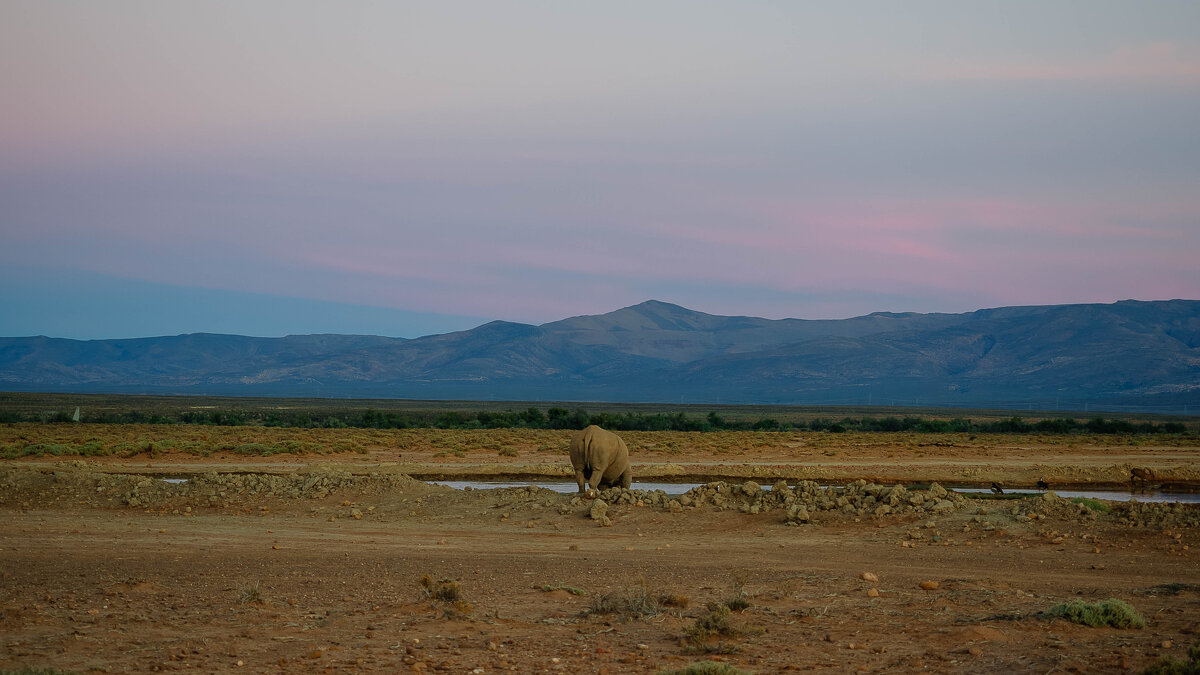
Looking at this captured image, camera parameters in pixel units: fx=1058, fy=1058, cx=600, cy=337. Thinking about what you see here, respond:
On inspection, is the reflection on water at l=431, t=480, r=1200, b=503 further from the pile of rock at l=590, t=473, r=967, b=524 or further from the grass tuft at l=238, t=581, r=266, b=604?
the grass tuft at l=238, t=581, r=266, b=604

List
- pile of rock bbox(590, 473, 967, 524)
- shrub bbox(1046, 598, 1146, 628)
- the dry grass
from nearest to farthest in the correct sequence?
1. shrub bbox(1046, 598, 1146, 628)
2. pile of rock bbox(590, 473, 967, 524)
3. the dry grass

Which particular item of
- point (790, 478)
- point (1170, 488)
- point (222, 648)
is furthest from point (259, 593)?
point (1170, 488)

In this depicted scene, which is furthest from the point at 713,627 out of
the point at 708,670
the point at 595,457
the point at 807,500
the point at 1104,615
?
the point at 595,457

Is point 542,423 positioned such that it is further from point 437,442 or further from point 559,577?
point 559,577

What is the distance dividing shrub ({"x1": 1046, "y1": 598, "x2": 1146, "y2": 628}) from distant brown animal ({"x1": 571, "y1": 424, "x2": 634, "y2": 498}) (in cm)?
1326

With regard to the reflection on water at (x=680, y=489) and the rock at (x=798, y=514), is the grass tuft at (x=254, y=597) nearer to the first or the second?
the rock at (x=798, y=514)

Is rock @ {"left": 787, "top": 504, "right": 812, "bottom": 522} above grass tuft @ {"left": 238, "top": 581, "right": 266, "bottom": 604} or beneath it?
above

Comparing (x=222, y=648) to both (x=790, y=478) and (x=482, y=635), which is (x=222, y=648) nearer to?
(x=482, y=635)

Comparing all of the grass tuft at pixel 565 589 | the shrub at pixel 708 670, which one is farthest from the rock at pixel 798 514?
the shrub at pixel 708 670

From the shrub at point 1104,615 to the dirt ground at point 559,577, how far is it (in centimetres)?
14

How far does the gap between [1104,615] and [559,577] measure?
6174 millimetres

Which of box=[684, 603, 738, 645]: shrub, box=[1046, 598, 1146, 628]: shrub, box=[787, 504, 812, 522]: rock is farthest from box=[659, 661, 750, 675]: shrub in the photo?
box=[787, 504, 812, 522]: rock

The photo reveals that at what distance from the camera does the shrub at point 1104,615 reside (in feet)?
31.7

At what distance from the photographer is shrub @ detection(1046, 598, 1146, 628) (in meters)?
9.66
